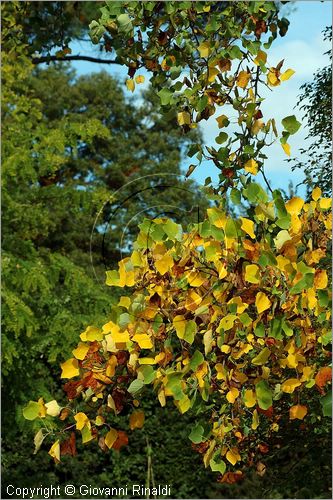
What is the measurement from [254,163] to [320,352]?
1.21 meters

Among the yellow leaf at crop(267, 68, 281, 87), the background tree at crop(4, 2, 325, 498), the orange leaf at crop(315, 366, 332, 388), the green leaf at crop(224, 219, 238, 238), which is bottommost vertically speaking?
the orange leaf at crop(315, 366, 332, 388)

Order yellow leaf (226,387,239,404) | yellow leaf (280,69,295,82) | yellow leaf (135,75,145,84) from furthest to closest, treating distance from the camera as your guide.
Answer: yellow leaf (135,75,145,84)
yellow leaf (280,69,295,82)
yellow leaf (226,387,239,404)

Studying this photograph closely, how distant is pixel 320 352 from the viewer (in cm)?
340

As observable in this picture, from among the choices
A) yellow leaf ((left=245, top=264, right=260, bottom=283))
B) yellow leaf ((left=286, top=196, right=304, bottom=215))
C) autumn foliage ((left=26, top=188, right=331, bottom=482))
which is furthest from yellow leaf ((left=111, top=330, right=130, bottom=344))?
yellow leaf ((left=286, top=196, right=304, bottom=215))

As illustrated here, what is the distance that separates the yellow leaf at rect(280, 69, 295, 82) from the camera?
7.89ft

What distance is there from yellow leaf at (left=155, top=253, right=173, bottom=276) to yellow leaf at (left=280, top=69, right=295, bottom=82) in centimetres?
73

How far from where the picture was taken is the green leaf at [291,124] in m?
2.27

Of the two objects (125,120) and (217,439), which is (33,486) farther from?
(125,120)

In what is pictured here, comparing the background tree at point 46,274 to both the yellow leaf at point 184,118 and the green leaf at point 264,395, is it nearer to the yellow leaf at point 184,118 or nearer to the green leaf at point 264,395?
the yellow leaf at point 184,118

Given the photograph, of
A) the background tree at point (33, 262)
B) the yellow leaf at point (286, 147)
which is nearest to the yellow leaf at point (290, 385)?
the yellow leaf at point (286, 147)

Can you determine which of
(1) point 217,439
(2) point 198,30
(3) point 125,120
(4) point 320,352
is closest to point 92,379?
(1) point 217,439

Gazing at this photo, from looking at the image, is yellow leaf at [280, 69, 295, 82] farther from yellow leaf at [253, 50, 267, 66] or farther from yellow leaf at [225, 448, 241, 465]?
yellow leaf at [225, 448, 241, 465]

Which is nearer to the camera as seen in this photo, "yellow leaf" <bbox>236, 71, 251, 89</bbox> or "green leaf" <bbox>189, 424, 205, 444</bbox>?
"green leaf" <bbox>189, 424, 205, 444</bbox>

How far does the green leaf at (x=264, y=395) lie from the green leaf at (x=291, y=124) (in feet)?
2.45
